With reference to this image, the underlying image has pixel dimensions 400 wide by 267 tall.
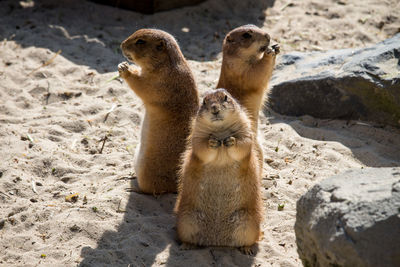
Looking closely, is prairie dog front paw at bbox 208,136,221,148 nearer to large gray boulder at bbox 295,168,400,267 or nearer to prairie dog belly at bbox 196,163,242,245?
prairie dog belly at bbox 196,163,242,245

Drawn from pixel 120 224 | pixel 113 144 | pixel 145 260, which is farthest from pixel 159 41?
pixel 145 260

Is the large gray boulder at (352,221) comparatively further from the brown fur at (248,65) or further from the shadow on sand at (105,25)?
the shadow on sand at (105,25)

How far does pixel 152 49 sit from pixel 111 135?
1.64 m

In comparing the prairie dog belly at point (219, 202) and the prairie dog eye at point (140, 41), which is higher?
the prairie dog eye at point (140, 41)

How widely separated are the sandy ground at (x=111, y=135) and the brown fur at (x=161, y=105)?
0.91 feet

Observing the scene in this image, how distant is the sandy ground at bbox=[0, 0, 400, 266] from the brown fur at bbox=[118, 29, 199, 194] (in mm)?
276

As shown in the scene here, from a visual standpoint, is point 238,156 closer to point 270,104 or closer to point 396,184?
point 396,184

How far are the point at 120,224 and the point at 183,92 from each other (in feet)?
5.45

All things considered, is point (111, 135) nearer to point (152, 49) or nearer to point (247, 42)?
point (152, 49)

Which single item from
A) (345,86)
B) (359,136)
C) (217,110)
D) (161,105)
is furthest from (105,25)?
(217,110)

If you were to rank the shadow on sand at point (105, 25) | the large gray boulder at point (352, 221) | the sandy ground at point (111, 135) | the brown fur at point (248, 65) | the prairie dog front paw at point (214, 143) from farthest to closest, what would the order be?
Result: the shadow on sand at point (105, 25) → the brown fur at point (248, 65) → the sandy ground at point (111, 135) → the prairie dog front paw at point (214, 143) → the large gray boulder at point (352, 221)

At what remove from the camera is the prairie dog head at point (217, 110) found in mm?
4445

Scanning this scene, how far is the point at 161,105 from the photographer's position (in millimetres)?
5629

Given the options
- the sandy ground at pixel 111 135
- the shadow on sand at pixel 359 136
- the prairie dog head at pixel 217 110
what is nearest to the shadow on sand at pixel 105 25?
the sandy ground at pixel 111 135
